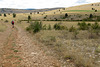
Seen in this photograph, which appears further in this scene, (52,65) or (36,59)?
(36,59)

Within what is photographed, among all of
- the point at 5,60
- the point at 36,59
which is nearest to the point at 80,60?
the point at 36,59

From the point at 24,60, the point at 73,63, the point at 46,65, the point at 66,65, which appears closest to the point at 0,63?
the point at 24,60

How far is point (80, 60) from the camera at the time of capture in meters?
5.95

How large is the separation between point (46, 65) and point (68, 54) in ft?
5.64

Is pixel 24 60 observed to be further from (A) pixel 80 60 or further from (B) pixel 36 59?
(A) pixel 80 60

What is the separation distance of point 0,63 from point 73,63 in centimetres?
405

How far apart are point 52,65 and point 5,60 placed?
283cm

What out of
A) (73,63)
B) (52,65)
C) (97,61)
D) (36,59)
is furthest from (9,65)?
(97,61)

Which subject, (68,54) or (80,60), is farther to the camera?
(68,54)

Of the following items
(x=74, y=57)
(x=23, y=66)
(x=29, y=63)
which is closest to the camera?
(x=23, y=66)

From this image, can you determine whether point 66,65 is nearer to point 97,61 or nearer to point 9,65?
point 97,61

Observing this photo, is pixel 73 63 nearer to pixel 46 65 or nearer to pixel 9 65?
pixel 46 65

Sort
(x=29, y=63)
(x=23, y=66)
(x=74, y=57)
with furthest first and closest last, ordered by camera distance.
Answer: (x=74, y=57) → (x=29, y=63) → (x=23, y=66)

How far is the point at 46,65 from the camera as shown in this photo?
6031 mm
